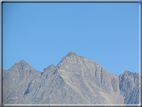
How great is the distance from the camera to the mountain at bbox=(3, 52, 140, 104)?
7181cm

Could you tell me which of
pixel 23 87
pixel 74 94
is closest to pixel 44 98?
pixel 74 94

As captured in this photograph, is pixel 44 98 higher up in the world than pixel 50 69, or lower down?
lower down

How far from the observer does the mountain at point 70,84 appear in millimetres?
71812

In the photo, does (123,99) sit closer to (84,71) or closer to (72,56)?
(84,71)

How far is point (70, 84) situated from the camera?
7944cm

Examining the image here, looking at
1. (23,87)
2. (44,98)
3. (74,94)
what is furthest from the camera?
(23,87)

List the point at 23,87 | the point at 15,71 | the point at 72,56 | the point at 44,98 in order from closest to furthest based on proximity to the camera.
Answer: the point at 44,98 < the point at 23,87 < the point at 15,71 < the point at 72,56

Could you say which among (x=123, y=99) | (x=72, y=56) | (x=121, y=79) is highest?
(x=72, y=56)

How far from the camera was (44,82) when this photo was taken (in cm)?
7669

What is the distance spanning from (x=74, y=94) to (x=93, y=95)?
29.0 feet

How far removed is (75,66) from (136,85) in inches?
801

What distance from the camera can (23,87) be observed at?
80.6m

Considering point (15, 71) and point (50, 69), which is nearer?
point (50, 69)

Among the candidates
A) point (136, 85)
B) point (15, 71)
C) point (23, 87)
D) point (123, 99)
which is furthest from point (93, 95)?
point (15, 71)
